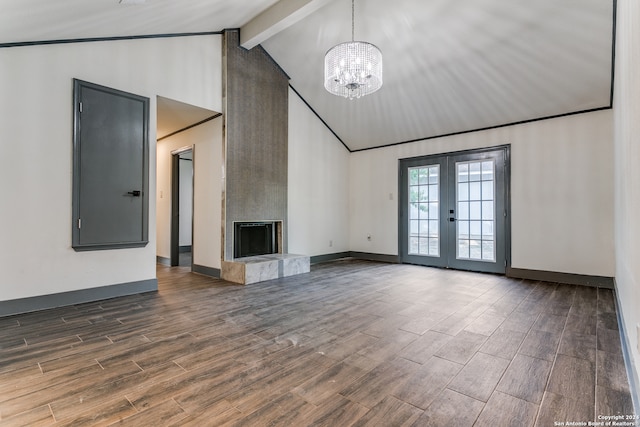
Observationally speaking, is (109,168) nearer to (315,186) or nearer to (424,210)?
(315,186)

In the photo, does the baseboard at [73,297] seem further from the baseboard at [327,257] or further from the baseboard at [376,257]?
the baseboard at [376,257]

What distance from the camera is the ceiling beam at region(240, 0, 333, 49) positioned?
12.6 feet

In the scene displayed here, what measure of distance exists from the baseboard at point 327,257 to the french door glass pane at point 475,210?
97.7 inches

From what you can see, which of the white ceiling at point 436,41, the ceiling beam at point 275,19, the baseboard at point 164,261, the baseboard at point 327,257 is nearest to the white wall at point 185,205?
the baseboard at point 164,261

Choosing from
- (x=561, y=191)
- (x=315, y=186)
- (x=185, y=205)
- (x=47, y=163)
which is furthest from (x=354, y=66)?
(x=185, y=205)

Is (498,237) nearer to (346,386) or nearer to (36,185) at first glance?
(346,386)

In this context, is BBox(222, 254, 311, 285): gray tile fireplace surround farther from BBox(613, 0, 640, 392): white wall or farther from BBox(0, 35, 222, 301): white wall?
BBox(613, 0, 640, 392): white wall

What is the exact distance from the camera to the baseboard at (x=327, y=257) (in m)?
6.38

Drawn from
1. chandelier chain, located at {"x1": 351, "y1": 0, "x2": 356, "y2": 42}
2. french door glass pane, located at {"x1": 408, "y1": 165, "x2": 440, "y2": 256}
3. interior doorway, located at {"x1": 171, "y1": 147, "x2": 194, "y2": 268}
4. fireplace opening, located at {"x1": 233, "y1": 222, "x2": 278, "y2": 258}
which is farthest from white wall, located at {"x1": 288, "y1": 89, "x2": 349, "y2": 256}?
interior doorway, located at {"x1": 171, "y1": 147, "x2": 194, "y2": 268}

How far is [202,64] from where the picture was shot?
4.54 m

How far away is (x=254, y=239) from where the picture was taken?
5.23 meters

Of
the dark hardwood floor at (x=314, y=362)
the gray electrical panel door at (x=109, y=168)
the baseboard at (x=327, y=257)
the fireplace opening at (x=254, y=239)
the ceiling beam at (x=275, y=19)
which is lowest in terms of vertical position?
the dark hardwood floor at (x=314, y=362)

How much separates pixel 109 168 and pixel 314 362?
3272 mm

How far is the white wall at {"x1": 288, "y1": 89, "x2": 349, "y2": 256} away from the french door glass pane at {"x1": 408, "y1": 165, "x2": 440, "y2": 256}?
1577 mm
